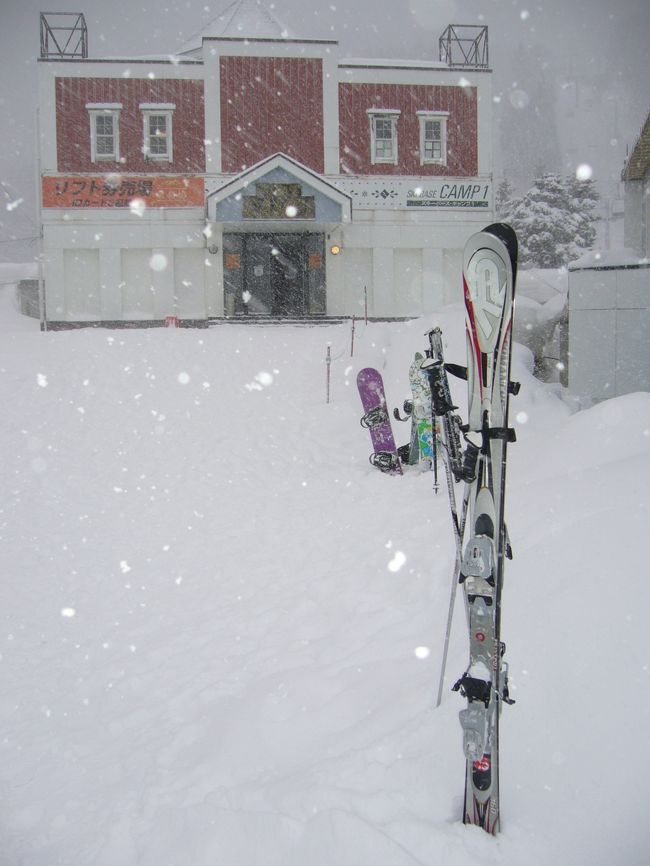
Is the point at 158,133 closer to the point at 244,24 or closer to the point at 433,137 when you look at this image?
the point at 244,24

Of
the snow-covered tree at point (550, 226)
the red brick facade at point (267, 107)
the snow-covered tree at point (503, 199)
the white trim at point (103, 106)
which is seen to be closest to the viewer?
the white trim at point (103, 106)

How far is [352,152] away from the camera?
981 inches

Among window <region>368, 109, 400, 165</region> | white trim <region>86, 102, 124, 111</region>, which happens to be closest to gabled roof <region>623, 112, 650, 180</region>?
window <region>368, 109, 400, 165</region>

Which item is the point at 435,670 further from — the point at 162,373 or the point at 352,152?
the point at 352,152

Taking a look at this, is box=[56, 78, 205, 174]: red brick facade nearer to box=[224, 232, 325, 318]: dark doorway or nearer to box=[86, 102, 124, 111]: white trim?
box=[86, 102, 124, 111]: white trim

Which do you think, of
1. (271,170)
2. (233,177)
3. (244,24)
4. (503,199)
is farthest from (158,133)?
(503,199)

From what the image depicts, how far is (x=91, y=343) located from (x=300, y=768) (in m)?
15.3

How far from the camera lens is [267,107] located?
24266 millimetres

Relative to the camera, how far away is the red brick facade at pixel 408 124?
24.9 m

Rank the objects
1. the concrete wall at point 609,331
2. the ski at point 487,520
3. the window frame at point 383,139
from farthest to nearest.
→ the window frame at point 383,139, the concrete wall at point 609,331, the ski at point 487,520

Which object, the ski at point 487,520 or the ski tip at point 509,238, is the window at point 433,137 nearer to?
the ski tip at point 509,238

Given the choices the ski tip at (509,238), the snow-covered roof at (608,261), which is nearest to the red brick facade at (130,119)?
the snow-covered roof at (608,261)

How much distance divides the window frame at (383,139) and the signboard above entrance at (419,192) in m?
0.75

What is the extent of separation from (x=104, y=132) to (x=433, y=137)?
40.3 feet
